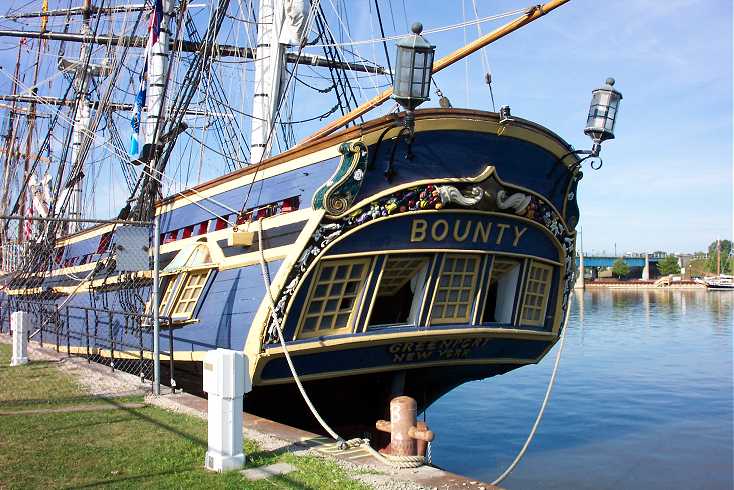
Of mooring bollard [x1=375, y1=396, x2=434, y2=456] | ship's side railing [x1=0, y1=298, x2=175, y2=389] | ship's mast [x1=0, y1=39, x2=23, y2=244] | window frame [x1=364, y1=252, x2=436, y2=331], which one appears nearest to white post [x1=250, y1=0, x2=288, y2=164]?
ship's side railing [x1=0, y1=298, x2=175, y2=389]

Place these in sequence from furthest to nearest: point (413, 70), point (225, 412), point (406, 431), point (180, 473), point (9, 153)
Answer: point (9, 153) < point (413, 70) < point (406, 431) < point (225, 412) < point (180, 473)

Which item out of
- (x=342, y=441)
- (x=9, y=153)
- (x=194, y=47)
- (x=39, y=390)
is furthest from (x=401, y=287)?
(x=9, y=153)

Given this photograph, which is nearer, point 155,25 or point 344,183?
point 344,183

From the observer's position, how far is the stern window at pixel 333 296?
8195 millimetres

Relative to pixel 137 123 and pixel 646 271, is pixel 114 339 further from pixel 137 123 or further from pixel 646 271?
pixel 646 271

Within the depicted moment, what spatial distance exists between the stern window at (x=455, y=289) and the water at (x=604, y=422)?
114 inches

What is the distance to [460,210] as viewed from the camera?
8391mm

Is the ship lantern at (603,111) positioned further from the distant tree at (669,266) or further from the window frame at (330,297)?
the distant tree at (669,266)

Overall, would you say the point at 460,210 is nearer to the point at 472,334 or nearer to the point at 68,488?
the point at 472,334

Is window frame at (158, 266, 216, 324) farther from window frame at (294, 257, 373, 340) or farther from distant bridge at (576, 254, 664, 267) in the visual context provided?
distant bridge at (576, 254, 664, 267)

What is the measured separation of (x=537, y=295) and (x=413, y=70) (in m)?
4.07

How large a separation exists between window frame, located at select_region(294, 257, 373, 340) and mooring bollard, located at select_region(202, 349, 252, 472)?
8.89ft

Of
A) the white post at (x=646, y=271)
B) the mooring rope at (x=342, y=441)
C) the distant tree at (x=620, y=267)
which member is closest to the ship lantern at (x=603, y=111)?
the mooring rope at (x=342, y=441)

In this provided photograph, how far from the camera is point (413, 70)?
753 centimetres
